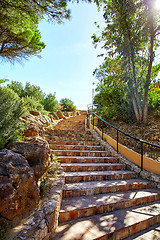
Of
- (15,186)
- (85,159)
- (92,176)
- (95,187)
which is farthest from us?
(85,159)

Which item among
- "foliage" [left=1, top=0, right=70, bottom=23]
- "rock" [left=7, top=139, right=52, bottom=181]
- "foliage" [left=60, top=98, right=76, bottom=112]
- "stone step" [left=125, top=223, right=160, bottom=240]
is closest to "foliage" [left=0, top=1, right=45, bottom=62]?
"foliage" [left=1, top=0, right=70, bottom=23]

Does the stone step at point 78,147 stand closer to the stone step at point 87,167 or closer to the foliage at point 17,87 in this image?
the stone step at point 87,167

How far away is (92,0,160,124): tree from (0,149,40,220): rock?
19.7ft

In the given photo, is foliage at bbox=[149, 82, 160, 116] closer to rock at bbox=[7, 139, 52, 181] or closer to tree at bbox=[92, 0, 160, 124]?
tree at bbox=[92, 0, 160, 124]

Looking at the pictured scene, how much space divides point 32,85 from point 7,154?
377 inches

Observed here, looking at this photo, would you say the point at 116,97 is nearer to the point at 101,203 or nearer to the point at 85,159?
the point at 85,159

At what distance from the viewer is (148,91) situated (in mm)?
6844

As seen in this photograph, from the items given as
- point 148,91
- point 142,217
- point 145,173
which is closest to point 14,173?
point 142,217

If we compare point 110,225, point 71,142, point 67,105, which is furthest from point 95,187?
point 67,105

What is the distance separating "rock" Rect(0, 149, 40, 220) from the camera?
1508 millimetres

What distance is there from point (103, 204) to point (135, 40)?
6811mm

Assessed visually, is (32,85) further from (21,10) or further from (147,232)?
(147,232)

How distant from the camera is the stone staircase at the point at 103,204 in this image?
1980mm

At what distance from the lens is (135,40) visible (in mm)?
6418
